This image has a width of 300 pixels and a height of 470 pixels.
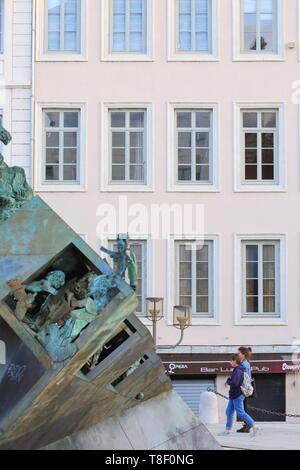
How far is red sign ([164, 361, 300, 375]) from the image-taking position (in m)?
31.8

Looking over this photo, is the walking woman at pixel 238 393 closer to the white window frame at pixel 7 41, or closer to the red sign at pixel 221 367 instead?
the red sign at pixel 221 367

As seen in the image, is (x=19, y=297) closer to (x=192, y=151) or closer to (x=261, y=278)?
(x=261, y=278)

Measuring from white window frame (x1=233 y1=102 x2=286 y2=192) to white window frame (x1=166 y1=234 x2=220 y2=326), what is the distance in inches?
59.7

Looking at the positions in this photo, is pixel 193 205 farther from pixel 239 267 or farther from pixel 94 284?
pixel 94 284

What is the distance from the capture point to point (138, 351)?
1384 cm

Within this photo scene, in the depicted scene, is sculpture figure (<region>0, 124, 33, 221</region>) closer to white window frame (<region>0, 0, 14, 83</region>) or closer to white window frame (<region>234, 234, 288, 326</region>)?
white window frame (<region>234, 234, 288, 326</region>)

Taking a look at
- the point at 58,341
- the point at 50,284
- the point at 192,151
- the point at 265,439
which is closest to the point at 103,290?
the point at 50,284

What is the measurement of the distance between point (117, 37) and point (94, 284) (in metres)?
20.8

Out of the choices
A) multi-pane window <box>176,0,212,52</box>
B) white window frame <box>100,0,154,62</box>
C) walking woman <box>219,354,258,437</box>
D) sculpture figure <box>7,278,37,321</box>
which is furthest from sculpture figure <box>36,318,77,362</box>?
multi-pane window <box>176,0,212,52</box>

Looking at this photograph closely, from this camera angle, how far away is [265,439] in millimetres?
20594

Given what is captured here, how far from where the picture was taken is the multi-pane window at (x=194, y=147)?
108 ft

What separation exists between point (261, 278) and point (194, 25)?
6.61 metres
